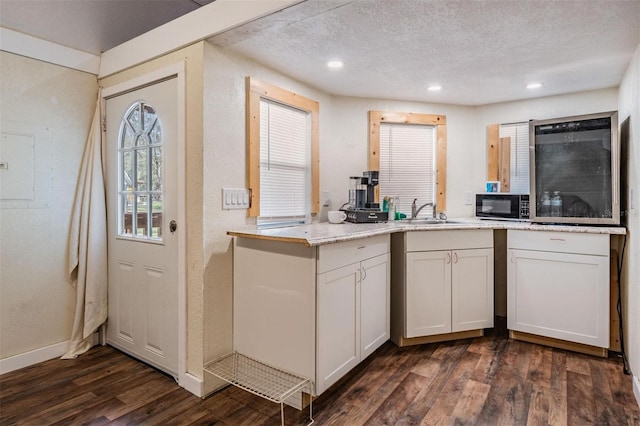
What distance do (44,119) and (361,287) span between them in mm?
2532

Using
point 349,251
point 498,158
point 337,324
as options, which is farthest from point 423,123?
point 337,324

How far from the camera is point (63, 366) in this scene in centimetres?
240

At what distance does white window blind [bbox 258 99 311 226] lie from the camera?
8.53ft

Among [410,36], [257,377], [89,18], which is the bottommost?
[257,377]

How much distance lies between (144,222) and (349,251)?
4.92 ft

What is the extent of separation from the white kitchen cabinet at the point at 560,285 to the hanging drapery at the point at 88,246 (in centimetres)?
328

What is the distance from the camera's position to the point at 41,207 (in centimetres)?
245

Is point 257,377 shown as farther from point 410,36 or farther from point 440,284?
point 410,36

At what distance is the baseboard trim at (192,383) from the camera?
206 centimetres

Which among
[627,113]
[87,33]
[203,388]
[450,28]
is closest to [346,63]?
[450,28]

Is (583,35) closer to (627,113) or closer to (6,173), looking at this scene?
(627,113)

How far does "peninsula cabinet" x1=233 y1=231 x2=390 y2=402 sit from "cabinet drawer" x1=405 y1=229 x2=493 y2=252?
49cm

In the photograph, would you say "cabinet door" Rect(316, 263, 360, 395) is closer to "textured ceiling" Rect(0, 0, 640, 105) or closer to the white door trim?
the white door trim

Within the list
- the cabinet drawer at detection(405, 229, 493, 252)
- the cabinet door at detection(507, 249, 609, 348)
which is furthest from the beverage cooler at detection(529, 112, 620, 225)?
the cabinet drawer at detection(405, 229, 493, 252)
